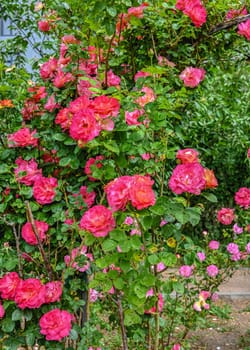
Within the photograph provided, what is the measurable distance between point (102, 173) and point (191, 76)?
24.5 inches

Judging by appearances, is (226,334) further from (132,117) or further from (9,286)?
(132,117)

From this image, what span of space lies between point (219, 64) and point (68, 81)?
0.89 metres

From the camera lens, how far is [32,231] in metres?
2.23

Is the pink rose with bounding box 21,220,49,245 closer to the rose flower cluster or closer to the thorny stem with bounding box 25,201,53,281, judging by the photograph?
the thorny stem with bounding box 25,201,53,281

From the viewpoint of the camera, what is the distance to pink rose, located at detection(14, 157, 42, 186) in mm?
2281

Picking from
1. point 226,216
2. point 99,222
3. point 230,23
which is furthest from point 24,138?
point 226,216

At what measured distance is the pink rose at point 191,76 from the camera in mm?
2404

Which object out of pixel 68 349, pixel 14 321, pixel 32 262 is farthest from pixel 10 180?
pixel 68 349

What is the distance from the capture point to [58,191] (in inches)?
89.0

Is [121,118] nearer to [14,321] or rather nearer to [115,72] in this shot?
[115,72]

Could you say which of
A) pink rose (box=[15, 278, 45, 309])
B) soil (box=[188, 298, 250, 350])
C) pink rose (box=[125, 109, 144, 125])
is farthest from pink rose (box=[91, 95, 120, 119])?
soil (box=[188, 298, 250, 350])

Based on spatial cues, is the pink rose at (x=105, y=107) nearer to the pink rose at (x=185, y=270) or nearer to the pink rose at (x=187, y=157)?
the pink rose at (x=187, y=157)

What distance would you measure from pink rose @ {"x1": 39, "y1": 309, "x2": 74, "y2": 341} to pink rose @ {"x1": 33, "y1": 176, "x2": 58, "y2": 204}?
0.41m

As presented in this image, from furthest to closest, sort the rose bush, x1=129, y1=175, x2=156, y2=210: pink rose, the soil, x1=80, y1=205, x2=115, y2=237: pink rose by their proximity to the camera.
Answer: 1. the soil
2. the rose bush
3. x1=80, y1=205, x2=115, y2=237: pink rose
4. x1=129, y1=175, x2=156, y2=210: pink rose
